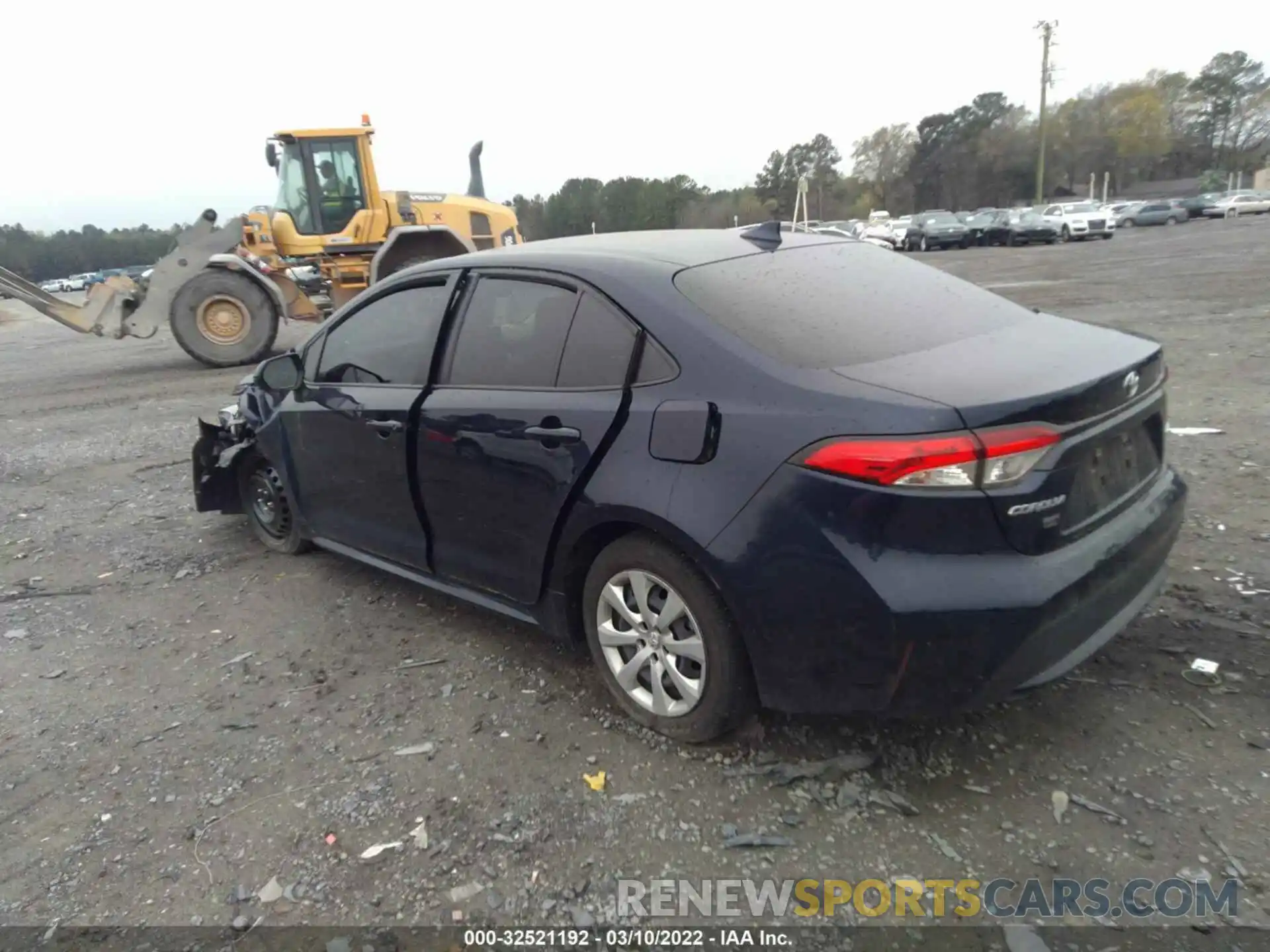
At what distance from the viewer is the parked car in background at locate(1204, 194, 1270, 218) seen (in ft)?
158

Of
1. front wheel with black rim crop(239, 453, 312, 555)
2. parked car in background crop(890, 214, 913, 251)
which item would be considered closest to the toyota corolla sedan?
front wheel with black rim crop(239, 453, 312, 555)

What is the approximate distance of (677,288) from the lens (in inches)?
118

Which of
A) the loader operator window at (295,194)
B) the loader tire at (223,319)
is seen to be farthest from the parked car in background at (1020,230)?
the loader tire at (223,319)

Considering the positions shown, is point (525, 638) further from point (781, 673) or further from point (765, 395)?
point (765, 395)

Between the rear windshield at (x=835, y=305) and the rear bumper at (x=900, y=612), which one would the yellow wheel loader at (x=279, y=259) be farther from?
the rear bumper at (x=900, y=612)

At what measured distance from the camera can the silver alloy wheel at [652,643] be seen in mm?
2846

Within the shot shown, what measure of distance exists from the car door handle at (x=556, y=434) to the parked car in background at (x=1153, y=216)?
52634 mm

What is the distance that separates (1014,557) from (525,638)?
2.17 m

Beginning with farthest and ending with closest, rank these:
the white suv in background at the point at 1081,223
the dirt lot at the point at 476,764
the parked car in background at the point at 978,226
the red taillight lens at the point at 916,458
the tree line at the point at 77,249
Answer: the tree line at the point at 77,249, the parked car in background at the point at 978,226, the white suv in background at the point at 1081,223, the dirt lot at the point at 476,764, the red taillight lens at the point at 916,458

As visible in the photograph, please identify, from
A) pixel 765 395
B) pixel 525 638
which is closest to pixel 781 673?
pixel 765 395

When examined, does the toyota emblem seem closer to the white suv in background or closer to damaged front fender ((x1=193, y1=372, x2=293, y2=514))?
damaged front fender ((x1=193, y1=372, x2=293, y2=514))

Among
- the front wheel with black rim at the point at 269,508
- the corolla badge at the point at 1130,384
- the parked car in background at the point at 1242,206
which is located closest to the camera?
the corolla badge at the point at 1130,384

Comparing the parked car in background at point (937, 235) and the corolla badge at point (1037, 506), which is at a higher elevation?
the corolla badge at point (1037, 506)

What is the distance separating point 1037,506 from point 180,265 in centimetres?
1281
